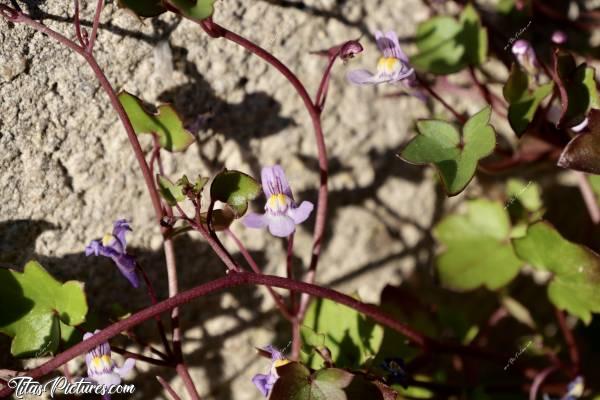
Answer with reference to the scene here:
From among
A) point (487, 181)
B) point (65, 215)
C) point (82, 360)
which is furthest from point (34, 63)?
point (487, 181)

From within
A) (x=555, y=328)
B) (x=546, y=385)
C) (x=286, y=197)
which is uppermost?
(x=286, y=197)

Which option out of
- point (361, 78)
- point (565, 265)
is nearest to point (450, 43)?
point (361, 78)

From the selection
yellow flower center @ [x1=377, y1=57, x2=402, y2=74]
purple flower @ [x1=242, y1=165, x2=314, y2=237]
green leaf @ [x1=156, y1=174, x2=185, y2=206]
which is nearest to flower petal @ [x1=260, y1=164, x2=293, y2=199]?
purple flower @ [x1=242, y1=165, x2=314, y2=237]

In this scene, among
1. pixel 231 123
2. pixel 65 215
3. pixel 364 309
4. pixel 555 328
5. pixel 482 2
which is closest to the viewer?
pixel 364 309

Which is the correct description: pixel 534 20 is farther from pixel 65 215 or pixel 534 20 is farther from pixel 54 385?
pixel 54 385

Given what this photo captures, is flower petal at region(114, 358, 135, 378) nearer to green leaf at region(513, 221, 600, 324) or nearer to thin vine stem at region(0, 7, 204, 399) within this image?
thin vine stem at region(0, 7, 204, 399)
